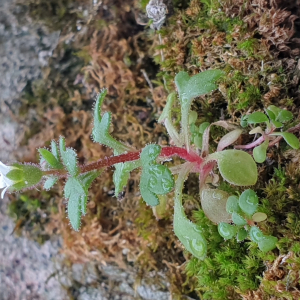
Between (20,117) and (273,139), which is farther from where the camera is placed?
(20,117)

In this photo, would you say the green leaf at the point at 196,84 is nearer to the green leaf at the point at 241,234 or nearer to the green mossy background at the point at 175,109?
the green mossy background at the point at 175,109

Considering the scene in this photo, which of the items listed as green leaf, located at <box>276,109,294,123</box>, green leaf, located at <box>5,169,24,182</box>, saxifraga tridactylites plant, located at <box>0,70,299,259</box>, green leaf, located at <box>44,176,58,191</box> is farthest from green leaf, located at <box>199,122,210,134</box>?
green leaf, located at <box>5,169,24,182</box>

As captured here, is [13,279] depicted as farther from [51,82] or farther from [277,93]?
[277,93]

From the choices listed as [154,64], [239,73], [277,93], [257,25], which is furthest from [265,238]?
[154,64]

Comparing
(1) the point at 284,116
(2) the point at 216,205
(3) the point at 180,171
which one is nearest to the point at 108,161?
(3) the point at 180,171

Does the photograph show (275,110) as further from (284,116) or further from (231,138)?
(231,138)

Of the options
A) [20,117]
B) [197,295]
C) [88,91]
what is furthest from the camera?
[20,117]

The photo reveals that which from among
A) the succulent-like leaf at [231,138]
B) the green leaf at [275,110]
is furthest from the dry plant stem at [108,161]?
the green leaf at [275,110]
